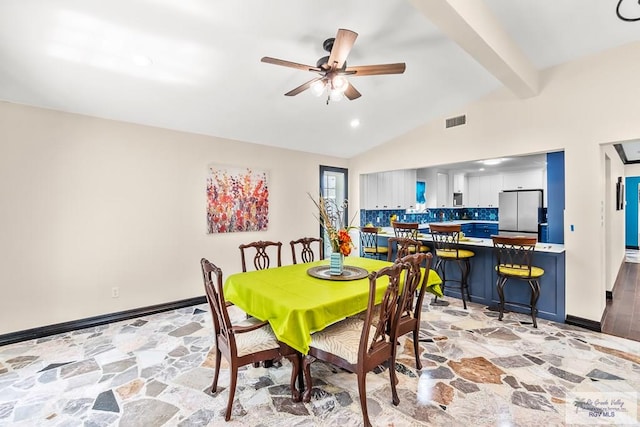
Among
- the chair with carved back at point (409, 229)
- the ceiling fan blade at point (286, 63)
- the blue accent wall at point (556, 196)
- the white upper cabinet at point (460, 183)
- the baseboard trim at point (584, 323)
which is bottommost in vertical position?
the baseboard trim at point (584, 323)

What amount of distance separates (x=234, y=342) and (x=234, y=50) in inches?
98.0

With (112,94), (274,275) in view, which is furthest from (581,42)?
(112,94)

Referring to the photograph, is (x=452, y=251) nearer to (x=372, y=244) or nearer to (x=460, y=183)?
(x=372, y=244)

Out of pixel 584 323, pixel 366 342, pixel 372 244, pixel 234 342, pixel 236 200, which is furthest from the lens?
pixel 372 244

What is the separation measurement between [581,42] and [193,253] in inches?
205

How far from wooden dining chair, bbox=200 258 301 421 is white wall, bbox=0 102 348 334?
2221 mm

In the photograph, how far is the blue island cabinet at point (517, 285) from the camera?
355cm

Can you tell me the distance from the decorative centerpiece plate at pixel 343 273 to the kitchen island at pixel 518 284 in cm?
210

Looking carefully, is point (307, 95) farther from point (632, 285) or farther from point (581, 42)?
point (632, 285)

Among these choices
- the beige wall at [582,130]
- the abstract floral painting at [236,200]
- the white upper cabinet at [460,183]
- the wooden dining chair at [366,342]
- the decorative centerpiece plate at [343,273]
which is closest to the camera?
the wooden dining chair at [366,342]

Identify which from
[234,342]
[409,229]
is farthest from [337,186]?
[234,342]

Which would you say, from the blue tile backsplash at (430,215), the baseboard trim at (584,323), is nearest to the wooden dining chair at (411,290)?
the baseboard trim at (584,323)

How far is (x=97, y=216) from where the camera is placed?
3.45 m

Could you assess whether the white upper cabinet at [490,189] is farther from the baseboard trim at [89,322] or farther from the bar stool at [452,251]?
the baseboard trim at [89,322]
